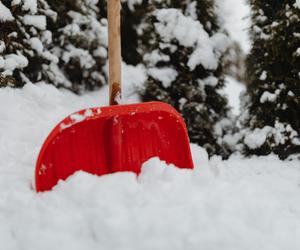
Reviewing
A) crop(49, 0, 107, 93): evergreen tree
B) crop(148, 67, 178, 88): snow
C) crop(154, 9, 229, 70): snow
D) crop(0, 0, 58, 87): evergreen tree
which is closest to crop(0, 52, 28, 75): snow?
crop(0, 0, 58, 87): evergreen tree

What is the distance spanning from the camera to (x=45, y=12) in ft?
13.4

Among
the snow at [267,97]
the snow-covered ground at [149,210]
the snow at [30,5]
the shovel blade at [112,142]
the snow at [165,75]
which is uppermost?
the snow at [30,5]

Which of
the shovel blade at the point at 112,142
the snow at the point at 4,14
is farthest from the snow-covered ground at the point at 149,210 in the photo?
the snow at the point at 4,14

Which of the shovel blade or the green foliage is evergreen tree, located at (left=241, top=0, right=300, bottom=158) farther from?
the green foliage

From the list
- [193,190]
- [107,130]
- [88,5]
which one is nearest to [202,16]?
[88,5]

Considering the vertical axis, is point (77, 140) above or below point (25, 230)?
above

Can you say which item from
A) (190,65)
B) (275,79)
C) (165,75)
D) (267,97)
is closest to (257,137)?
(267,97)

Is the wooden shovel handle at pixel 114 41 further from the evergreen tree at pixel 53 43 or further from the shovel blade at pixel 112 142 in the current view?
the evergreen tree at pixel 53 43

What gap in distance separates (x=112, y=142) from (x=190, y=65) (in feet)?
A: 5.38

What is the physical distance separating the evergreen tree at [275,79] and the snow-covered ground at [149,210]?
0.68 m

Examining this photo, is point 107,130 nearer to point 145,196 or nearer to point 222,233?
point 145,196

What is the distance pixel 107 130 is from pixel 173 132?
494 mm

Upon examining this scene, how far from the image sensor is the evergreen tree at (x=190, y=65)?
13.4 ft

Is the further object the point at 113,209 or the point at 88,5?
the point at 88,5
